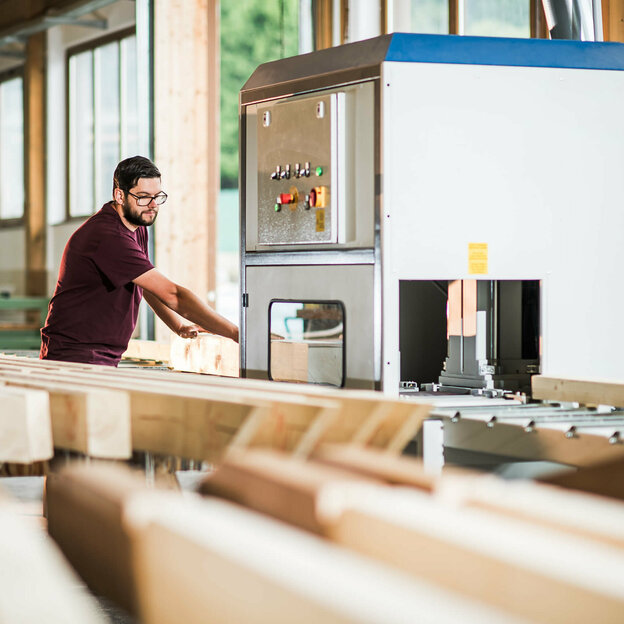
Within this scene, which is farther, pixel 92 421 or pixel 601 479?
pixel 601 479

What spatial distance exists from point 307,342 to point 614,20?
2556mm

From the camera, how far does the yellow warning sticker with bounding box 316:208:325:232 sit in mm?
2762

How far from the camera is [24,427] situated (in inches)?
44.1

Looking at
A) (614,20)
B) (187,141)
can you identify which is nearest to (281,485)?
(614,20)

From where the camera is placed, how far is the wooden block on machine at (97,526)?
77 centimetres

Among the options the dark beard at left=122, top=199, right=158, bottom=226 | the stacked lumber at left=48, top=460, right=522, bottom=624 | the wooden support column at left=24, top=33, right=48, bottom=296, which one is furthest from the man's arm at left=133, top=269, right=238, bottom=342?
the wooden support column at left=24, top=33, right=48, bottom=296

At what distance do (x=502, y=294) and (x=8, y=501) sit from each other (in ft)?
7.49

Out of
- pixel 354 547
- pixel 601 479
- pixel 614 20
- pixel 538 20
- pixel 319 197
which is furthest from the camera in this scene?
pixel 538 20

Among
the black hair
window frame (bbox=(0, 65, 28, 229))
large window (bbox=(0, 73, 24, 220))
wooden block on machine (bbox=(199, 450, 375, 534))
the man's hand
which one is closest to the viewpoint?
wooden block on machine (bbox=(199, 450, 375, 534))

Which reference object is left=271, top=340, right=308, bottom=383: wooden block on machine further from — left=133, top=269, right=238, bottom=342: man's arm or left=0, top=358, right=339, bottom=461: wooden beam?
left=0, top=358, right=339, bottom=461: wooden beam

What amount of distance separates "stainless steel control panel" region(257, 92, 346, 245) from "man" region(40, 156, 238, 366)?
1.10ft

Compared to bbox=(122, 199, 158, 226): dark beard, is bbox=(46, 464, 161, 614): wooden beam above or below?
below

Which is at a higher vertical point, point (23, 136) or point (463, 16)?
point (23, 136)

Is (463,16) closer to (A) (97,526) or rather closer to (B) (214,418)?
(B) (214,418)
